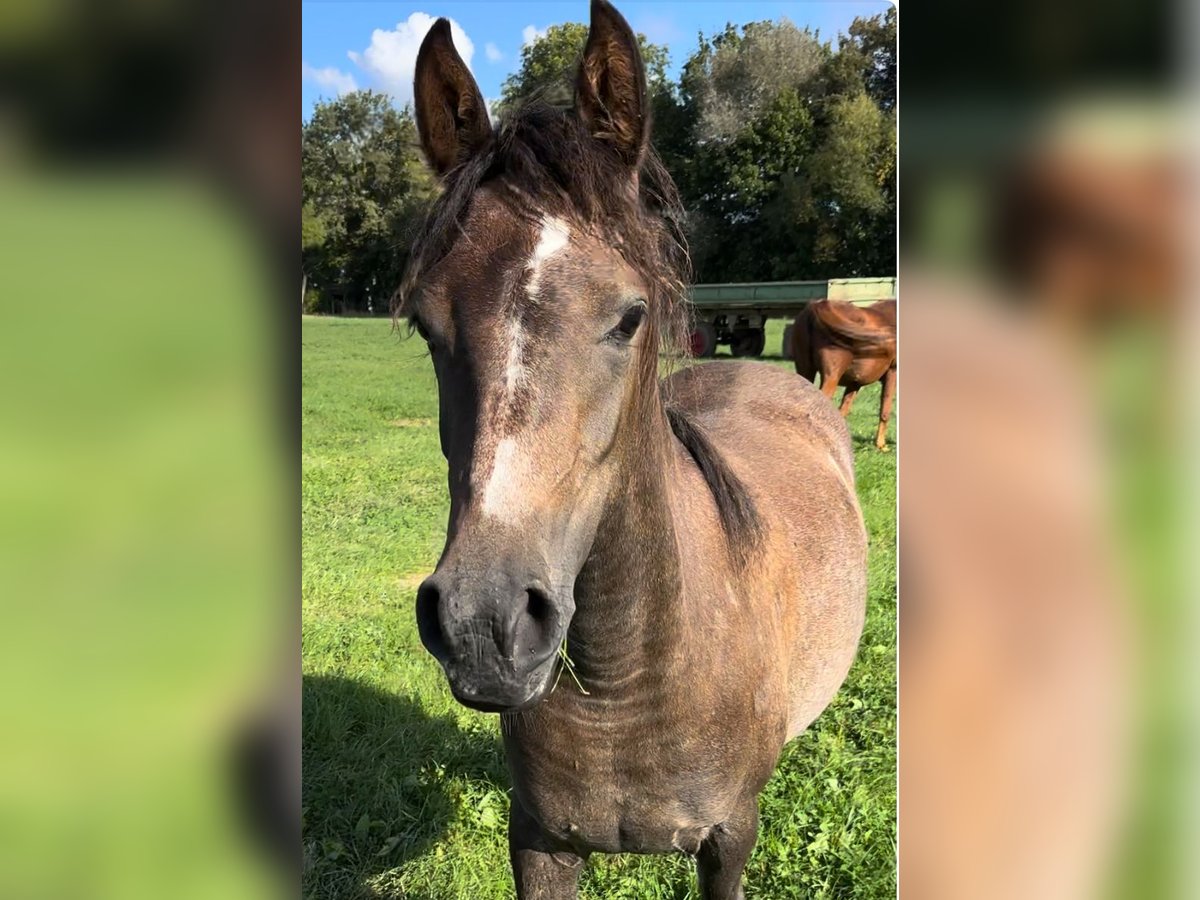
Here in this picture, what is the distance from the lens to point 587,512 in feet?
4.39

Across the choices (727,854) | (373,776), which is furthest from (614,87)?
(373,776)

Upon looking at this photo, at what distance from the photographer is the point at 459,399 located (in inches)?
51.1

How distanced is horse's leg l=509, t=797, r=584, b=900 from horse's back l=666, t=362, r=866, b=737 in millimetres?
802

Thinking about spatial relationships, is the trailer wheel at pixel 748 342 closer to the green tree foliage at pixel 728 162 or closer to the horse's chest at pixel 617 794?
the green tree foliage at pixel 728 162

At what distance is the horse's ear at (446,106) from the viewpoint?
1458 mm

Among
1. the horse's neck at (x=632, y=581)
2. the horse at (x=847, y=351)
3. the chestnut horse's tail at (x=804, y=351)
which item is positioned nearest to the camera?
the horse's neck at (x=632, y=581)

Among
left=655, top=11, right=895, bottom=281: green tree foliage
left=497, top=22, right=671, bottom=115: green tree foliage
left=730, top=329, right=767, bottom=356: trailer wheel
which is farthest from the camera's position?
left=730, top=329, right=767, bottom=356: trailer wheel

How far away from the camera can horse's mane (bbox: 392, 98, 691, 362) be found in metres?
1.37

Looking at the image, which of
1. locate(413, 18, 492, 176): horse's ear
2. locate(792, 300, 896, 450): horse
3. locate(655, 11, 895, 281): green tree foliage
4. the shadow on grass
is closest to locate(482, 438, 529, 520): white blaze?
locate(413, 18, 492, 176): horse's ear

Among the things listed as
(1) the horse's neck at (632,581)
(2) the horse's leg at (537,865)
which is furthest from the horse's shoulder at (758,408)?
(2) the horse's leg at (537,865)

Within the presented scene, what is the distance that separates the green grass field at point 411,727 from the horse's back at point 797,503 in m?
0.56

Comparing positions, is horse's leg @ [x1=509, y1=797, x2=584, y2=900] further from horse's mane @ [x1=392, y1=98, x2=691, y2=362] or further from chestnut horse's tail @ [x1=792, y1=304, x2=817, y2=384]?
chestnut horse's tail @ [x1=792, y1=304, x2=817, y2=384]

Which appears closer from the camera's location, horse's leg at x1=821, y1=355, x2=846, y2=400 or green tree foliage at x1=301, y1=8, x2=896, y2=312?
green tree foliage at x1=301, y1=8, x2=896, y2=312
